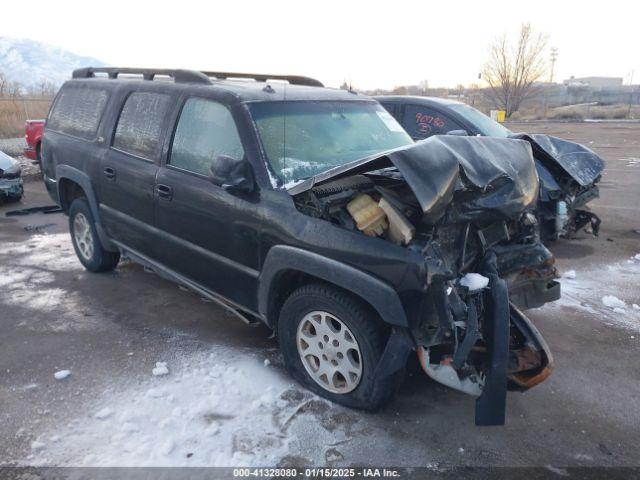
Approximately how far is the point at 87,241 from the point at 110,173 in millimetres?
1288

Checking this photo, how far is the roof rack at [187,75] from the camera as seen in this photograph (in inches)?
163

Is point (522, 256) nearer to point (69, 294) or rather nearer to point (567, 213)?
point (567, 213)

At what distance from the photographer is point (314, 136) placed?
12.2ft

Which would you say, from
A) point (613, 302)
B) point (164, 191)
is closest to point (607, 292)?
point (613, 302)

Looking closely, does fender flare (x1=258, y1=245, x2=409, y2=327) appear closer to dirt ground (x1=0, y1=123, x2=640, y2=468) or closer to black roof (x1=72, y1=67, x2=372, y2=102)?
dirt ground (x1=0, y1=123, x2=640, y2=468)

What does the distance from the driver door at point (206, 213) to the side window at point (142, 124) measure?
0.25 meters

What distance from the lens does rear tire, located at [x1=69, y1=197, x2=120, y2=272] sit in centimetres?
529

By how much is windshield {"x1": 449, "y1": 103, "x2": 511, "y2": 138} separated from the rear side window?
15.7 feet

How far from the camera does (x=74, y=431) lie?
3.01 metres

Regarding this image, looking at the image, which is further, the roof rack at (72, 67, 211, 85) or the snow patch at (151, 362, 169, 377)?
the roof rack at (72, 67, 211, 85)

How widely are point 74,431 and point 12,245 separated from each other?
4683 millimetres

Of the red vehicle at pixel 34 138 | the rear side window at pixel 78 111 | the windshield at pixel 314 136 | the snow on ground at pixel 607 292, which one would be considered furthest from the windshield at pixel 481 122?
Result: the red vehicle at pixel 34 138

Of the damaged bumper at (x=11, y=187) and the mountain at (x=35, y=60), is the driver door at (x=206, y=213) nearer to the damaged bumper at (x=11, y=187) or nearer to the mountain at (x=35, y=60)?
the damaged bumper at (x=11, y=187)

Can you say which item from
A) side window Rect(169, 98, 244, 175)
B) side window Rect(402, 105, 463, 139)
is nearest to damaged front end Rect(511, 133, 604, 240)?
side window Rect(402, 105, 463, 139)
